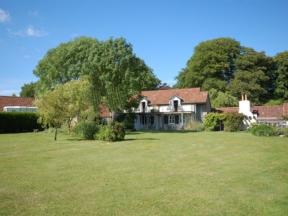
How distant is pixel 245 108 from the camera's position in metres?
47.1

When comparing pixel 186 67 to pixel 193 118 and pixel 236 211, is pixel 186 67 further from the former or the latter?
pixel 236 211

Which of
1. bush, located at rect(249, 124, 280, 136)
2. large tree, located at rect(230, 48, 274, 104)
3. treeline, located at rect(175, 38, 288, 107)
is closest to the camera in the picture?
bush, located at rect(249, 124, 280, 136)

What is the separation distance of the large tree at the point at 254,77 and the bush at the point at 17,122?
113 ft

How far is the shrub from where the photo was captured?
44469 millimetres

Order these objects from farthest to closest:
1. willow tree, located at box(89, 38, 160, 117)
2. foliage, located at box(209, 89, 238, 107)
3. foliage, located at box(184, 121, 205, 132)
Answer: foliage, located at box(209, 89, 238, 107) → foliage, located at box(184, 121, 205, 132) → willow tree, located at box(89, 38, 160, 117)

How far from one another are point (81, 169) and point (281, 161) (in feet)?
28.6

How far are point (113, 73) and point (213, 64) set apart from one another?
28679 mm

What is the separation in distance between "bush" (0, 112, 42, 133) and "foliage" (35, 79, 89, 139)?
13.8 m

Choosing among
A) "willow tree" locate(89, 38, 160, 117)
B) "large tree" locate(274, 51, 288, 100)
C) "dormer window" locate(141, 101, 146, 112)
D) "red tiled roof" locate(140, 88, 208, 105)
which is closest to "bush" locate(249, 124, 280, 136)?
"willow tree" locate(89, 38, 160, 117)

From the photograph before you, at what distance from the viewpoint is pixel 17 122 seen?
143ft

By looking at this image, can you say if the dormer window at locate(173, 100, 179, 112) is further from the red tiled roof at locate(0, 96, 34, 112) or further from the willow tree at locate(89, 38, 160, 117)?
the red tiled roof at locate(0, 96, 34, 112)

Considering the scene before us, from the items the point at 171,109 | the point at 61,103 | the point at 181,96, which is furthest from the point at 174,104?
the point at 61,103

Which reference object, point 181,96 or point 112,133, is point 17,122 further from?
point 181,96

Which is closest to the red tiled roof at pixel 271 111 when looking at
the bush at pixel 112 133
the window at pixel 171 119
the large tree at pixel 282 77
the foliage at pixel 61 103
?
the window at pixel 171 119
